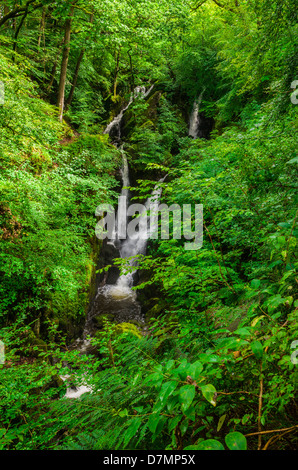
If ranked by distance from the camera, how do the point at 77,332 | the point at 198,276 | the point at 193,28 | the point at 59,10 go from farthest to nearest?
the point at 193,28
the point at 77,332
the point at 59,10
the point at 198,276

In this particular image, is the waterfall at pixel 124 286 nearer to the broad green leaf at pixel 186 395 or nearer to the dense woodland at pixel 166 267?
the dense woodland at pixel 166 267

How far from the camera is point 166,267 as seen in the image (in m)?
2.82

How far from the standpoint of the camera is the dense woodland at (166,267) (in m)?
1.13

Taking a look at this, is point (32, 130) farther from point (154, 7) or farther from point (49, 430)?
point (154, 7)

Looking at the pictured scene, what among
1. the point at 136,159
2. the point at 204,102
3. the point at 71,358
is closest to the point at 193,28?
the point at 204,102

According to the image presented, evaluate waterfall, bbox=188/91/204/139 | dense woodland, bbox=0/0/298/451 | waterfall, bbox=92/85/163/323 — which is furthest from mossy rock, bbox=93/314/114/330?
waterfall, bbox=188/91/204/139

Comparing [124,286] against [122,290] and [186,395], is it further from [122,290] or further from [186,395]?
[186,395]

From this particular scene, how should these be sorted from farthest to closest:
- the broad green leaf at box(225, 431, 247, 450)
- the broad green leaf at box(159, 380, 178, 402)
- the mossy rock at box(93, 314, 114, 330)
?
the mossy rock at box(93, 314, 114, 330) < the broad green leaf at box(159, 380, 178, 402) < the broad green leaf at box(225, 431, 247, 450)

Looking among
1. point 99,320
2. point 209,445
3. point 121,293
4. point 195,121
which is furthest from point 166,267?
point 195,121

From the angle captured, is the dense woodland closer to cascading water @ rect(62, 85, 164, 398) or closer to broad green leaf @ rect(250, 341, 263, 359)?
broad green leaf @ rect(250, 341, 263, 359)

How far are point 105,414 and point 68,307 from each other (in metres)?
5.31

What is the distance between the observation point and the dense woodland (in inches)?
44.5

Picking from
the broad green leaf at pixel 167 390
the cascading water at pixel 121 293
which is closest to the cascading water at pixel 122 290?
the cascading water at pixel 121 293
